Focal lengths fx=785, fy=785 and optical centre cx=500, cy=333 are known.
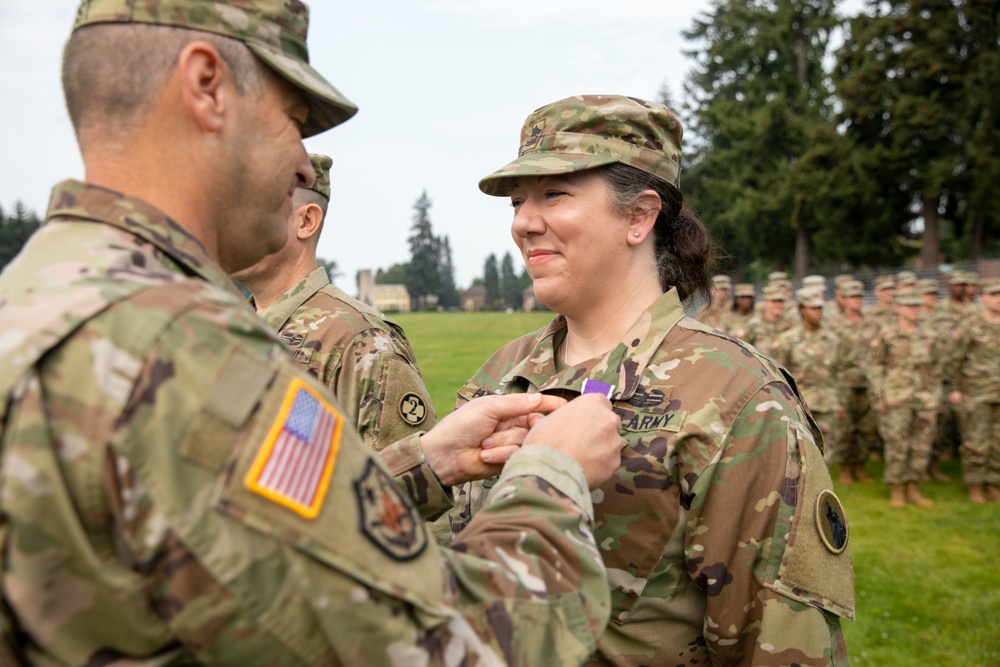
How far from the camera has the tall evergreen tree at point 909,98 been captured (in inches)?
1099

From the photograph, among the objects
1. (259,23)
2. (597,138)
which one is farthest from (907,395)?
(259,23)

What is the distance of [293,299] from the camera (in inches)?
150

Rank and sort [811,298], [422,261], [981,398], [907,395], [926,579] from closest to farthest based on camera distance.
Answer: [926,579] < [907,395] < [981,398] < [811,298] < [422,261]

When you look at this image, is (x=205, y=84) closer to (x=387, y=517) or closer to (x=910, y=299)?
(x=387, y=517)

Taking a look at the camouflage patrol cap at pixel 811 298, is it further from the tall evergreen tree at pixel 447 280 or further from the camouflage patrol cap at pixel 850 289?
the tall evergreen tree at pixel 447 280

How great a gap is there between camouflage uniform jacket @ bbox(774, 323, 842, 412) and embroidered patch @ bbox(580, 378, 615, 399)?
29.7ft

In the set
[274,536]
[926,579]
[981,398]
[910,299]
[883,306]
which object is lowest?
[926,579]

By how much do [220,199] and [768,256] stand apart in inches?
1632

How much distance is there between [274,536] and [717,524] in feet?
4.74

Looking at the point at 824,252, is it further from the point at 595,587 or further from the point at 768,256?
the point at 595,587

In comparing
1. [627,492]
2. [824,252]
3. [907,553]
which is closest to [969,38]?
[824,252]

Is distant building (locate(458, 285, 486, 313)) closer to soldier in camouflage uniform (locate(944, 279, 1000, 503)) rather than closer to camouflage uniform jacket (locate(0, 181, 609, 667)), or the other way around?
soldier in camouflage uniform (locate(944, 279, 1000, 503))

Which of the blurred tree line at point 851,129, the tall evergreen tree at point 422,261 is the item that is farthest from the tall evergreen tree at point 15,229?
the blurred tree line at point 851,129

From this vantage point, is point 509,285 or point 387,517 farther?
point 509,285
